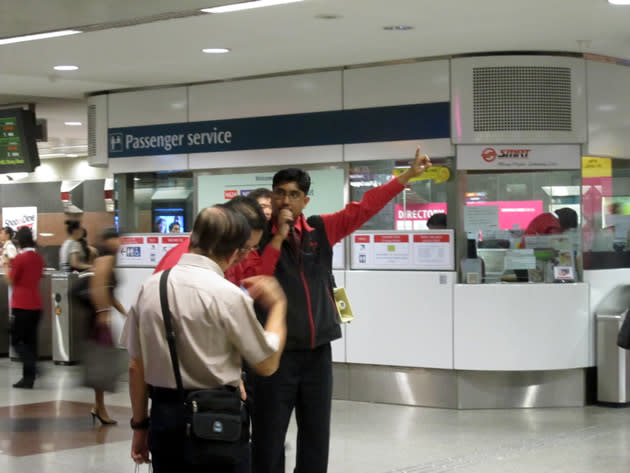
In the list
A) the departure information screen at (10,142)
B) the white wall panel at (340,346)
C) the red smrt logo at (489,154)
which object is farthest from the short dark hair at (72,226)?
the red smrt logo at (489,154)

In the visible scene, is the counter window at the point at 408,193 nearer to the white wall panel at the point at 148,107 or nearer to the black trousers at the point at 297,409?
the white wall panel at the point at 148,107

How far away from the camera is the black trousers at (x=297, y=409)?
4148 millimetres

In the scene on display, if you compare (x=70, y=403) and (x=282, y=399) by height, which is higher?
(x=282, y=399)

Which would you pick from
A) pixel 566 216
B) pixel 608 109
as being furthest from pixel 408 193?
pixel 608 109

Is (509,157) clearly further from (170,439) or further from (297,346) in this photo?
(170,439)

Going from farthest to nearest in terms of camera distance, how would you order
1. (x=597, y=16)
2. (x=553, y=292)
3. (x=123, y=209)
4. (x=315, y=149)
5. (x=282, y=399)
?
(x=123, y=209) → (x=315, y=149) → (x=553, y=292) → (x=597, y=16) → (x=282, y=399)

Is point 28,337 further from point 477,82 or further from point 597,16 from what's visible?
point 597,16

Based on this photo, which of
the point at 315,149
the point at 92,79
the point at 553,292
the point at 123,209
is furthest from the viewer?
the point at 123,209

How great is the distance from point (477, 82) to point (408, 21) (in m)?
1.42

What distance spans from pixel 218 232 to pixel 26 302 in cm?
713

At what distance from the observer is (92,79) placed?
964 centimetres

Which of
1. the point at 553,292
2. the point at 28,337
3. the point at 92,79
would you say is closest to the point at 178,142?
the point at 92,79

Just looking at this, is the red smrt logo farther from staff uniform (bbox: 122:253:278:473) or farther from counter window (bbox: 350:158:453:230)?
staff uniform (bbox: 122:253:278:473)

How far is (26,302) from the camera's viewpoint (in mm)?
9789
